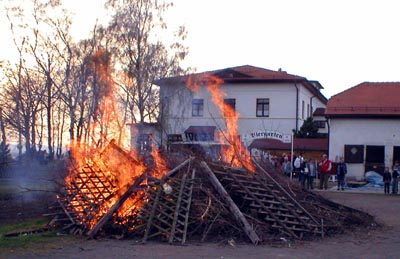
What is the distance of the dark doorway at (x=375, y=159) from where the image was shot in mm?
37125

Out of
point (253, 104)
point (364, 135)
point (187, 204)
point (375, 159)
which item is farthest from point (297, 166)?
point (253, 104)

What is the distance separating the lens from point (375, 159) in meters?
37.4

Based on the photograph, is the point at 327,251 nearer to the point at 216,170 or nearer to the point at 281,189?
the point at 281,189

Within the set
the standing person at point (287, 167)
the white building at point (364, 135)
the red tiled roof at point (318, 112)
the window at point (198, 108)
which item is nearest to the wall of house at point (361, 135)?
the white building at point (364, 135)

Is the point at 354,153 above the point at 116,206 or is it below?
above

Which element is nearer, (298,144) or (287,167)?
(287,167)

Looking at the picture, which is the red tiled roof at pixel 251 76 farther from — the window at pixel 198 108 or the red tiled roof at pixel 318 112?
the red tiled roof at pixel 318 112

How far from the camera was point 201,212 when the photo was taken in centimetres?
1466

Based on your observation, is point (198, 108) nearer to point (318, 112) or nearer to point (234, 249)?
point (318, 112)

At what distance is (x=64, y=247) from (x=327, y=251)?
567 centimetres

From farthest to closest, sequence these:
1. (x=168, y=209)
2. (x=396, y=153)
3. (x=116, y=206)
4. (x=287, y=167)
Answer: (x=396, y=153)
(x=287, y=167)
(x=116, y=206)
(x=168, y=209)

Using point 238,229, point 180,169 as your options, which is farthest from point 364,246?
point 180,169

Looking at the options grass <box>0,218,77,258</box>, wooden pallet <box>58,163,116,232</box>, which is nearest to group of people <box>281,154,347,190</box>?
wooden pallet <box>58,163,116,232</box>

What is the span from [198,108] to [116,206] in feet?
109
